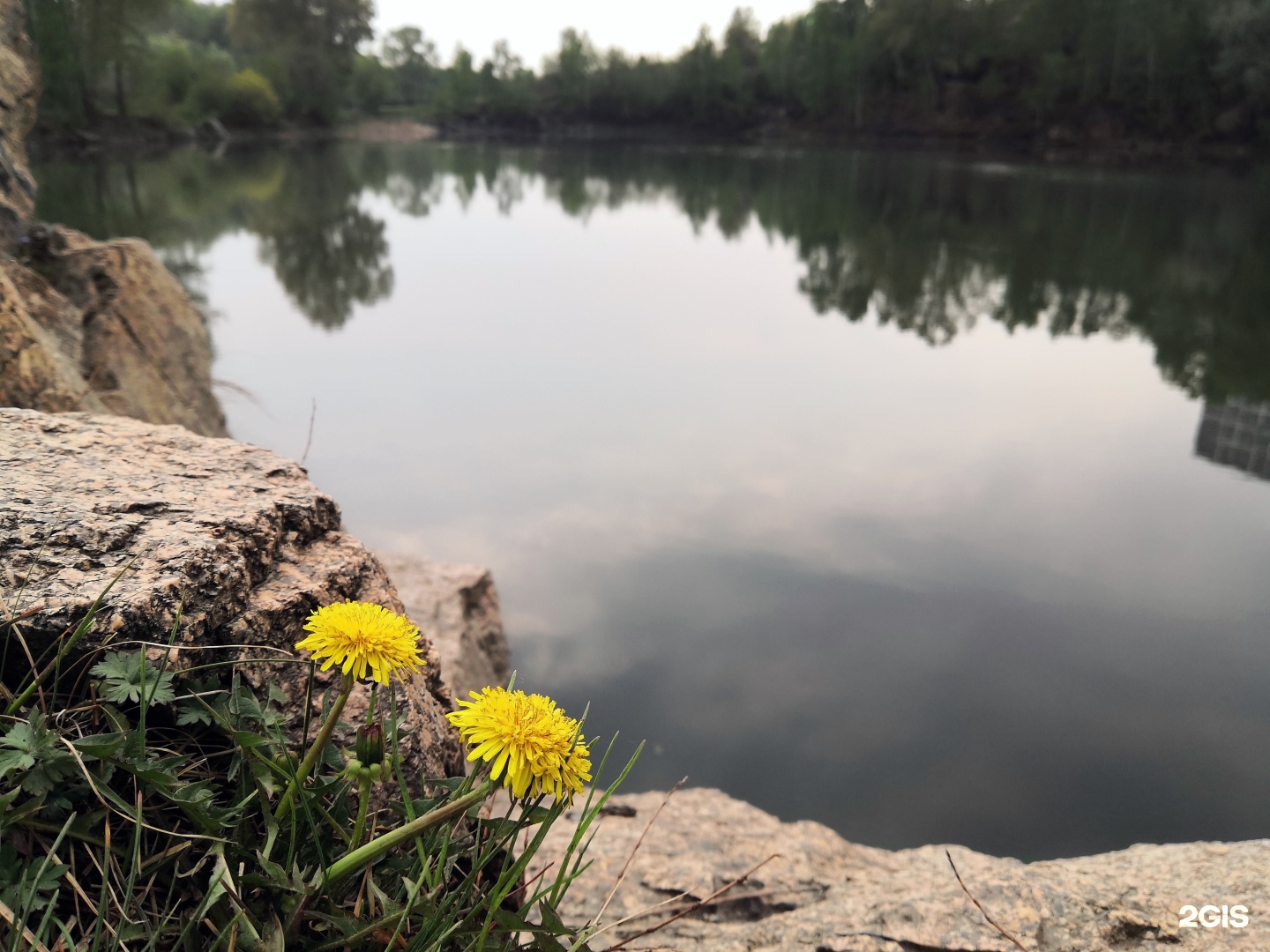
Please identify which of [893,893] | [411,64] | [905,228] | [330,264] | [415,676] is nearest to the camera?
[415,676]

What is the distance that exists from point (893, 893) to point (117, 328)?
451 cm

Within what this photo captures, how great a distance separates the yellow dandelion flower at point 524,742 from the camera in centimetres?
98

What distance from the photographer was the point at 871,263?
642 inches

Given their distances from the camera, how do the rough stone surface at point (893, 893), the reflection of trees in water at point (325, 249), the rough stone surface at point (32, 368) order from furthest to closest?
1. the reflection of trees in water at point (325, 249)
2. the rough stone surface at point (32, 368)
3. the rough stone surface at point (893, 893)

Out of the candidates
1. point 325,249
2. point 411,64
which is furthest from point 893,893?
point 411,64

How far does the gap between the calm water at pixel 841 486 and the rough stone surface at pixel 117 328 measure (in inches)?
57.8

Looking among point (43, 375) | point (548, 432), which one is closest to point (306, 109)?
point (548, 432)

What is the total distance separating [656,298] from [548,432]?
6.21 meters

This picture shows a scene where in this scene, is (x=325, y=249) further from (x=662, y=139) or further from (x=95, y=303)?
(x=662, y=139)

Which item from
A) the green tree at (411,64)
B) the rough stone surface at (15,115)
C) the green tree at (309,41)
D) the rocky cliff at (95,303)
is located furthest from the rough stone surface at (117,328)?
the green tree at (411,64)

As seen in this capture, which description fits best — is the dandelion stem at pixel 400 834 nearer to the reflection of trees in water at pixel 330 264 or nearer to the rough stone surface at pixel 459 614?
the rough stone surface at pixel 459 614

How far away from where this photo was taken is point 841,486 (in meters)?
6.71

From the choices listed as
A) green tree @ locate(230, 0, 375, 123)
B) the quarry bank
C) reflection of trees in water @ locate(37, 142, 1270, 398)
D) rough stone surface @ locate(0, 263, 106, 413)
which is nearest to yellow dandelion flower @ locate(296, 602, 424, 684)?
the quarry bank

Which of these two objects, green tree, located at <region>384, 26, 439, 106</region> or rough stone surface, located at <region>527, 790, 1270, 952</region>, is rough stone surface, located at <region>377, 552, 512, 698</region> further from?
green tree, located at <region>384, 26, 439, 106</region>
